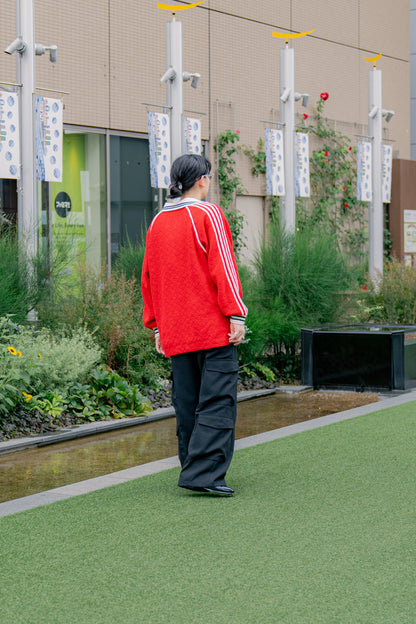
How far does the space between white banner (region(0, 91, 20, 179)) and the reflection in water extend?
3.28 meters

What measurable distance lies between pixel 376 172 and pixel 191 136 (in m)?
5.05

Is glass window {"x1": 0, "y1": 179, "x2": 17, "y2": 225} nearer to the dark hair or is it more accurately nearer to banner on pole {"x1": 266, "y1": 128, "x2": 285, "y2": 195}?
banner on pole {"x1": 266, "y1": 128, "x2": 285, "y2": 195}

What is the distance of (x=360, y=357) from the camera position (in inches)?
398

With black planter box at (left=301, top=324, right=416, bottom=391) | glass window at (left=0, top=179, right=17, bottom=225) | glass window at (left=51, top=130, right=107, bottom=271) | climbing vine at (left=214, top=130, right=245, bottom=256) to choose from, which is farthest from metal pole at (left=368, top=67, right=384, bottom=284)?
glass window at (left=0, top=179, right=17, bottom=225)

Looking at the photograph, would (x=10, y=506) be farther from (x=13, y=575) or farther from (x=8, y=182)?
(x=8, y=182)

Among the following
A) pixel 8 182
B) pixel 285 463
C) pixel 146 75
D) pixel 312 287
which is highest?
pixel 146 75

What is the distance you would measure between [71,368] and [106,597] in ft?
15.4

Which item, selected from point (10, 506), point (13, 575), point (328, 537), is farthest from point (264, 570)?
point (10, 506)

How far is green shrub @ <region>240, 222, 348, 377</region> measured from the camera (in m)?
11.2

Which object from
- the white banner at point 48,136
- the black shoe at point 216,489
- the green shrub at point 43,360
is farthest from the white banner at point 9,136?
the black shoe at point 216,489

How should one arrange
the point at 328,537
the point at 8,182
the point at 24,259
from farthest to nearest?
the point at 8,182 < the point at 24,259 < the point at 328,537

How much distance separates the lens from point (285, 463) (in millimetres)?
5969

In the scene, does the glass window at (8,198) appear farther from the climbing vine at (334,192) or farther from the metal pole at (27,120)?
the climbing vine at (334,192)

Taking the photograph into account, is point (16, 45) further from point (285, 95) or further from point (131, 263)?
point (285, 95)
